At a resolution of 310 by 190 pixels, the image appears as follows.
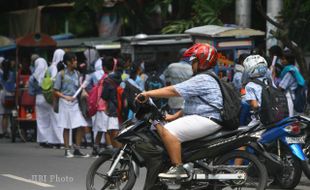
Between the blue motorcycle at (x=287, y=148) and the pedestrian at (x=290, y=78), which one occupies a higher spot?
the pedestrian at (x=290, y=78)

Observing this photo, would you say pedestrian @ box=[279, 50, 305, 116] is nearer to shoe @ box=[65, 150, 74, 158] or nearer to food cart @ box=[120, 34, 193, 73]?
shoe @ box=[65, 150, 74, 158]

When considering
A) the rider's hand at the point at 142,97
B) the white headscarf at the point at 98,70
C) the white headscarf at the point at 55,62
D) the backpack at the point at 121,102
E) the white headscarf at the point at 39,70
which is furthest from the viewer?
the white headscarf at the point at 39,70

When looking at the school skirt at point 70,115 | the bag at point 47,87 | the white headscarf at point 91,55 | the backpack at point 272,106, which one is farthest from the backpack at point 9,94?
the backpack at point 272,106

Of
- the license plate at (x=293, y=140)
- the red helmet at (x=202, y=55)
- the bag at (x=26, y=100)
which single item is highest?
the red helmet at (x=202, y=55)

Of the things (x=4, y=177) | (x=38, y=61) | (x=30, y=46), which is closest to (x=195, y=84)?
(x=4, y=177)

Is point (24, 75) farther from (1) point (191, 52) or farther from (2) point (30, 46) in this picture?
(1) point (191, 52)

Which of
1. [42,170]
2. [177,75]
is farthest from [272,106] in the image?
[42,170]

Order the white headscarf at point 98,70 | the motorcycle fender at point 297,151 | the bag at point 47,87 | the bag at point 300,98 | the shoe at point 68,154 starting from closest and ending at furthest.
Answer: the motorcycle fender at point 297,151, the bag at point 300,98, the shoe at point 68,154, the bag at point 47,87, the white headscarf at point 98,70

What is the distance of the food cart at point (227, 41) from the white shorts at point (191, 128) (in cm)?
600

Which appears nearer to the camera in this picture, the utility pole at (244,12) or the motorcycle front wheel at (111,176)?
the motorcycle front wheel at (111,176)

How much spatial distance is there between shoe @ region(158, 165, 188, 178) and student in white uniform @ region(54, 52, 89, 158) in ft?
20.1

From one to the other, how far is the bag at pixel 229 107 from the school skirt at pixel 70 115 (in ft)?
20.9

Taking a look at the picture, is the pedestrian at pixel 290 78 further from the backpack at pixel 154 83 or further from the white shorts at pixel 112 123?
the white shorts at pixel 112 123

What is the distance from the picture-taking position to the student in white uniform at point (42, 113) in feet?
55.5
